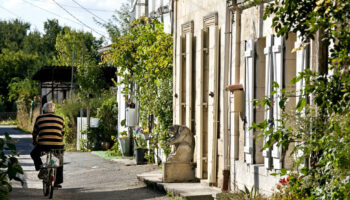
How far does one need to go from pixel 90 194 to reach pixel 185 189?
213 cm

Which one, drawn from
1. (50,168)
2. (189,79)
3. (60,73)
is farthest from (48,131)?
(60,73)

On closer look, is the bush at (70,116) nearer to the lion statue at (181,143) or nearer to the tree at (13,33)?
the lion statue at (181,143)

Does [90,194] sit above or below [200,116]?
below

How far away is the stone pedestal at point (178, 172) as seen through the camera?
12906 millimetres

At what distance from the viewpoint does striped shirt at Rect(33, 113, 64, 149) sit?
480 inches

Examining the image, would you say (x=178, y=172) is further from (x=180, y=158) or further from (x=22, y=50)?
(x=22, y=50)

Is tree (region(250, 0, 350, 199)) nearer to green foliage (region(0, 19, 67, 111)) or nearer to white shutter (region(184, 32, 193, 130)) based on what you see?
white shutter (region(184, 32, 193, 130))

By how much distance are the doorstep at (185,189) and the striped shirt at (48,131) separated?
2.09 meters

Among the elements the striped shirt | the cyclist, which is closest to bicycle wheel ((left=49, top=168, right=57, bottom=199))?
the cyclist

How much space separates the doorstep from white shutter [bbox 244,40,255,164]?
87 centimetres

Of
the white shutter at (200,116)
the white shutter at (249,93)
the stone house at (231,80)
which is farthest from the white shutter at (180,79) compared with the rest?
the white shutter at (249,93)

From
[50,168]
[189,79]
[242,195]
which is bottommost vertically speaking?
[242,195]

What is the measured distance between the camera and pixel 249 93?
10.6m

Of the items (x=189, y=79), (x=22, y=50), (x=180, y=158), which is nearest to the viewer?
(x=180, y=158)
